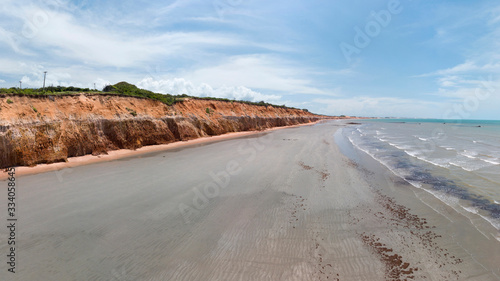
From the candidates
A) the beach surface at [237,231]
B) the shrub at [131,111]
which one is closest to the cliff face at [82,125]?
the shrub at [131,111]

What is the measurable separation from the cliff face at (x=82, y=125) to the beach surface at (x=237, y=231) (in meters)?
3.88

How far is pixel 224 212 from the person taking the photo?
7270 millimetres

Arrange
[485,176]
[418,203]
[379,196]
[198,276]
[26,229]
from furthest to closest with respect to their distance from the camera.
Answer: [485,176]
[379,196]
[418,203]
[26,229]
[198,276]

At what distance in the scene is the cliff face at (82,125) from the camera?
1285cm

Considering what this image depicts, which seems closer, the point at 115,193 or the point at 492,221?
the point at 492,221

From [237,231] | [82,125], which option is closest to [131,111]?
[82,125]

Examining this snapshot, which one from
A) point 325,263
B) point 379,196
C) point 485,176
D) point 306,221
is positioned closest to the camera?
point 325,263

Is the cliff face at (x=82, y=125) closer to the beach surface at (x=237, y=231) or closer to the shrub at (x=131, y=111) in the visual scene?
the shrub at (x=131, y=111)

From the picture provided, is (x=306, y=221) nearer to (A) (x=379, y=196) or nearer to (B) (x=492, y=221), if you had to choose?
(A) (x=379, y=196)

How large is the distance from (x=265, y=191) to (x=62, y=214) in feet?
23.7

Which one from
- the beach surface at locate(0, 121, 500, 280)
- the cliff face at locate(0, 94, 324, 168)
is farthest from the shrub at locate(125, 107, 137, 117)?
the beach surface at locate(0, 121, 500, 280)

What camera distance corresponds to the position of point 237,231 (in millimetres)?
6105

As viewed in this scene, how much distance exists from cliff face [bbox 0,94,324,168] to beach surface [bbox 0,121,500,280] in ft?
12.7

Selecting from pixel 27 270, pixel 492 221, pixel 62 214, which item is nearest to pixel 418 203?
pixel 492 221
